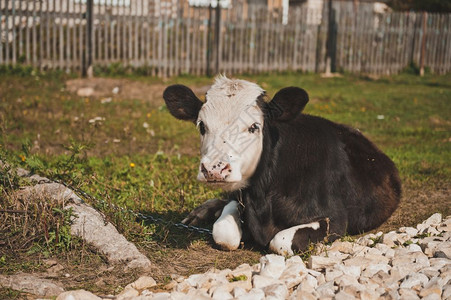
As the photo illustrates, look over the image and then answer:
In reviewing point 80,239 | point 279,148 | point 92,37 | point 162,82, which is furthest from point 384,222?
point 92,37

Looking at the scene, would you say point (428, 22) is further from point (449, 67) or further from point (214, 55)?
point (214, 55)

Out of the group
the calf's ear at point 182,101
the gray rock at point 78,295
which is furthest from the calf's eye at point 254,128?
the gray rock at point 78,295

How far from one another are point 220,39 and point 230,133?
1277 centimetres

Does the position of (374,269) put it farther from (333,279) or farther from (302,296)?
(302,296)

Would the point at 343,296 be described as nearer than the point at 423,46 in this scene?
Yes

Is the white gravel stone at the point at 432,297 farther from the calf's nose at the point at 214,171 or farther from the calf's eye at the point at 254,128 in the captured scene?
the calf's eye at the point at 254,128

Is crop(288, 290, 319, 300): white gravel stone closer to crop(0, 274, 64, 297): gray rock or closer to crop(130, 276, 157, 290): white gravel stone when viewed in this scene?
crop(130, 276, 157, 290): white gravel stone

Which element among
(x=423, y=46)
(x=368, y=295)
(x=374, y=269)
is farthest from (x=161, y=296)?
(x=423, y=46)

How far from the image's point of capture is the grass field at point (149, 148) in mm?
4867

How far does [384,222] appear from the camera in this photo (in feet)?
20.2

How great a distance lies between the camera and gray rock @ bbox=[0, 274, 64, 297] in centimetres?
407

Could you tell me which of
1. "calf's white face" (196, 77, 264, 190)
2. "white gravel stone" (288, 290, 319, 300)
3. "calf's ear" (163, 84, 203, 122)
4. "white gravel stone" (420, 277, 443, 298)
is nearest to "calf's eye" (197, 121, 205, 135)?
"calf's white face" (196, 77, 264, 190)

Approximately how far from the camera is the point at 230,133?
4773 mm

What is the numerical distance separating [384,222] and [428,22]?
16082 millimetres
